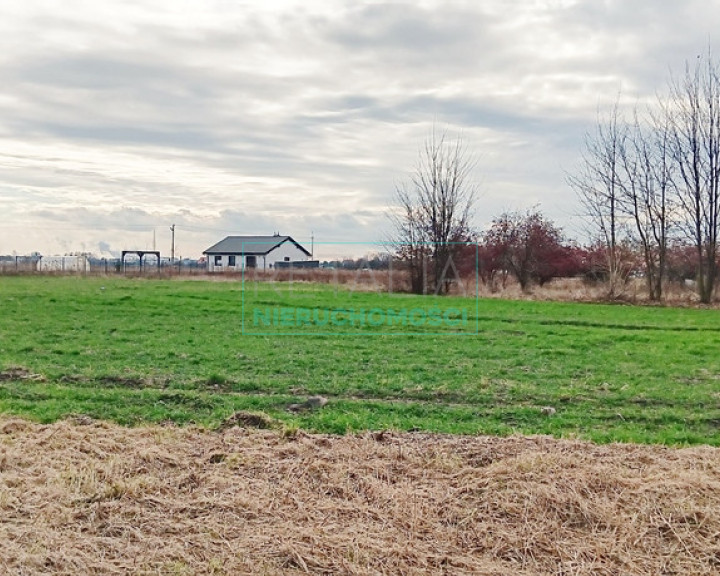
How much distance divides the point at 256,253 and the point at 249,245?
409cm

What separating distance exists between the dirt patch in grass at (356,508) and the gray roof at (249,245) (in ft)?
129

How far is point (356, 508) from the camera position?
445 centimetres

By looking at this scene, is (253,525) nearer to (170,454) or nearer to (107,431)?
(170,454)

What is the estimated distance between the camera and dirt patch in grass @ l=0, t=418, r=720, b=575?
12.6ft

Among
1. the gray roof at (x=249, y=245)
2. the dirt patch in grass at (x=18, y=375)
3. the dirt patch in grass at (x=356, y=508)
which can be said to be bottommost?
the dirt patch in grass at (x=356, y=508)

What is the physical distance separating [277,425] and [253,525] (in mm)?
2423

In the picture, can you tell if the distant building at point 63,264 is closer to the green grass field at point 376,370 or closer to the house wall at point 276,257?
the house wall at point 276,257

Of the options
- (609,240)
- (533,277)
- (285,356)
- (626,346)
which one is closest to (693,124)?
(609,240)

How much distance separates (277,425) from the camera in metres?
6.65

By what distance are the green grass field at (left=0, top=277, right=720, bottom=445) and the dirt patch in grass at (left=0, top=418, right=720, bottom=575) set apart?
115 centimetres

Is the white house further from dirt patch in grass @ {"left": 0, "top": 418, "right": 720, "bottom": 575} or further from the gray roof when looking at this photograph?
dirt patch in grass @ {"left": 0, "top": 418, "right": 720, "bottom": 575}

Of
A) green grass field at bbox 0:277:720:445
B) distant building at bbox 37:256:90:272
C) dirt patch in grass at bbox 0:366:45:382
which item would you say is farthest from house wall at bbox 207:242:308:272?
dirt patch in grass at bbox 0:366:45:382

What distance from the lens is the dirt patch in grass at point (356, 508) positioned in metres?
3.83

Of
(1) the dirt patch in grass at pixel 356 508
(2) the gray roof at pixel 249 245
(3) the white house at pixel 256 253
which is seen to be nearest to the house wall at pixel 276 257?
(3) the white house at pixel 256 253
